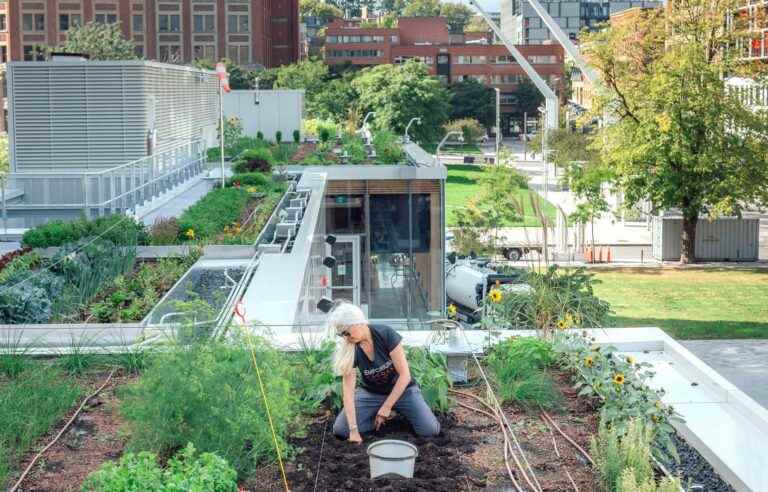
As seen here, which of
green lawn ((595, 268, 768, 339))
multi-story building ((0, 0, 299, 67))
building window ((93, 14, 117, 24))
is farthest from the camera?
multi-story building ((0, 0, 299, 67))

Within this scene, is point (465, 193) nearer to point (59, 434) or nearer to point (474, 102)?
point (474, 102)

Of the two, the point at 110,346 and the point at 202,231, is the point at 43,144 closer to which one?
the point at 202,231

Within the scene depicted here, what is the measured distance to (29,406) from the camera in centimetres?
873

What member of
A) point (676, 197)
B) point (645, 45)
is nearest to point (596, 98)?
point (645, 45)

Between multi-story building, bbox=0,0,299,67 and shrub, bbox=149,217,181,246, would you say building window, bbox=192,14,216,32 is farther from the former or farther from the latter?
shrub, bbox=149,217,181,246

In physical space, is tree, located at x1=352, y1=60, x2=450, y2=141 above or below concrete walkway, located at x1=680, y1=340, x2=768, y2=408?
above

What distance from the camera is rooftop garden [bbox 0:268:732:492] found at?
24.0 feet

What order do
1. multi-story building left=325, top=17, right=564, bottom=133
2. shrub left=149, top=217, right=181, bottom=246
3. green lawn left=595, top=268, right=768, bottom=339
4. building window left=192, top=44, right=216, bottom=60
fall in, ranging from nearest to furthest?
shrub left=149, top=217, right=181, bottom=246 < green lawn left=595, top=268, right=768, bottom=339 < building window left=192, top=44, right=216, bottom=60 < multi-story building left=325, top=17, right=564, bottom=133

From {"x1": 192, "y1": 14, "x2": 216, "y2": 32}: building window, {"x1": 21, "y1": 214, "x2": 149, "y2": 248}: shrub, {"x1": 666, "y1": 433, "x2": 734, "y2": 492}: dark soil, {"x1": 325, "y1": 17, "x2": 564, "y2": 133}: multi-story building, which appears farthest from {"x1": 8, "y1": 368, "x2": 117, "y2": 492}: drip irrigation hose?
{"x1": 325, "y1": 17, "x2": 564, "y2": 133}: multi-story building

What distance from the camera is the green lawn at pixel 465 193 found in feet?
206

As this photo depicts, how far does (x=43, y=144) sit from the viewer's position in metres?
31.5

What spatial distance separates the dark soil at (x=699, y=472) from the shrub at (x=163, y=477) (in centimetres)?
389

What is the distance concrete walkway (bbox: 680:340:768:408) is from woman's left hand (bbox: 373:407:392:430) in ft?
48.8

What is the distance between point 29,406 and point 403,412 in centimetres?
288
